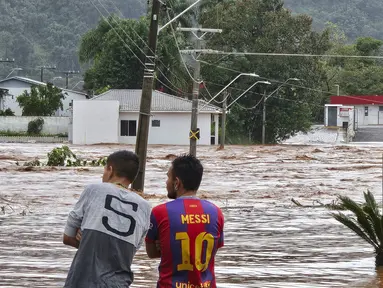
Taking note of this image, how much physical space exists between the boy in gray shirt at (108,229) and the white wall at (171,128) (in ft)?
242

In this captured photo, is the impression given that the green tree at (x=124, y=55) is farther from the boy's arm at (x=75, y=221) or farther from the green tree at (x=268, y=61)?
the boy's arm at (x=75, y=221)

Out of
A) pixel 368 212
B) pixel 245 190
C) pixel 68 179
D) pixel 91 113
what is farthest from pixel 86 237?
pixel 91 113

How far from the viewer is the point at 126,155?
6641 mm

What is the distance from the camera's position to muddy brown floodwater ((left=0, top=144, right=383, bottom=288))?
45.0ft

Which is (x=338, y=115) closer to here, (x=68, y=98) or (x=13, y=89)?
(x=68, y=98)

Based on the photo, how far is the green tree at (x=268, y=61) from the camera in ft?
288

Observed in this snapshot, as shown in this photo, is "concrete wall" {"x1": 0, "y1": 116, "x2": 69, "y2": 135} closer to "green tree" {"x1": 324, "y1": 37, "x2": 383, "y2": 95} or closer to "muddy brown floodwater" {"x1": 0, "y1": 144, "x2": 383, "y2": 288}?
"muddy brown floodwater" {"x1": 0, "y1": 144, "x2": 383, "y2": 288}

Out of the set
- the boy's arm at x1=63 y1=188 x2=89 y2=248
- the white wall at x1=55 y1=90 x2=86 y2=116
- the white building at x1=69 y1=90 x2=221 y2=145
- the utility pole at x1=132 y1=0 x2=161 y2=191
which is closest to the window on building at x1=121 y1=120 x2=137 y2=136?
the white building at x1=69 y1=90 x2=221 y2=145

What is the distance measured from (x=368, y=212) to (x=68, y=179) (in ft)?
77.1

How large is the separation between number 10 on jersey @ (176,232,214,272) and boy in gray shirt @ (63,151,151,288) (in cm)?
27

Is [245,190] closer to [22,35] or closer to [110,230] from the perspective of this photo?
[110,230]

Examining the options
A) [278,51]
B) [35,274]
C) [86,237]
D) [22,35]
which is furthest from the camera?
[22,35]

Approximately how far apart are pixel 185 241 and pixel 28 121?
8541 cm

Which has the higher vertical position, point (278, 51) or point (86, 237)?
point (278, 51)
